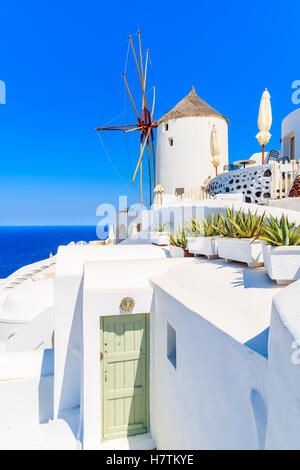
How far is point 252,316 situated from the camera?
3021mm

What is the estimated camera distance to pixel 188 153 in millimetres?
24891

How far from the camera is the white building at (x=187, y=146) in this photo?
2483 cm

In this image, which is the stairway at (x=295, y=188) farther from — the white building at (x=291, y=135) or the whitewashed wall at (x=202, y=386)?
the whitewashed wall at (x=202, y=386)

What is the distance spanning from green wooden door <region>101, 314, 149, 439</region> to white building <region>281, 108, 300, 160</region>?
15.8m

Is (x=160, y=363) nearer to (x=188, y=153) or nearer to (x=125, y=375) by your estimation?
(x=125, y=375)

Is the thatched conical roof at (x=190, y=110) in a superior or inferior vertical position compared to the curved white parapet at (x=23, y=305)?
superior

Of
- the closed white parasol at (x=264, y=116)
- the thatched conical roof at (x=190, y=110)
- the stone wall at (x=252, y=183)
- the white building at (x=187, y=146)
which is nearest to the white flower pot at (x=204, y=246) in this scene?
the stone wall at (x=252, y=183)

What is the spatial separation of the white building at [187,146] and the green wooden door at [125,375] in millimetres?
21155

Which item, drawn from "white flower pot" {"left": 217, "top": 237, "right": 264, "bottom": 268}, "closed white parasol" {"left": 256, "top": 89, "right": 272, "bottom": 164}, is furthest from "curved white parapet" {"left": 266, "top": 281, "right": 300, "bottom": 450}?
"closed white parasol" {"left": 256, "top": 89, "right": 272, "bottom": 164}

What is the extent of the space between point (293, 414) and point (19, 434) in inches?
208

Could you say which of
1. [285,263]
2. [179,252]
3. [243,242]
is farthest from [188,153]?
[285,263]

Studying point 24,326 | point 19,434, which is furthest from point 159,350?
point 24,326

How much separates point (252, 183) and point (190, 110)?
14.4 metres

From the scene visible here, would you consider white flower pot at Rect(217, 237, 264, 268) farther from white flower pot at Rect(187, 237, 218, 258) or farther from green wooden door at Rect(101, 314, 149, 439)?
green wooden door at Rect(101, 314, 149, 439)
